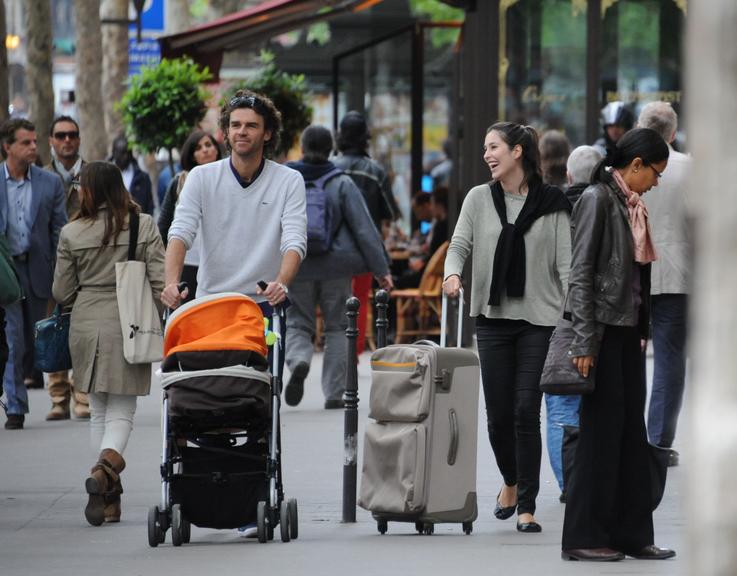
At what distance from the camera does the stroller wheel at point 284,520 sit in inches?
279

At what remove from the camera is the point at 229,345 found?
678cm

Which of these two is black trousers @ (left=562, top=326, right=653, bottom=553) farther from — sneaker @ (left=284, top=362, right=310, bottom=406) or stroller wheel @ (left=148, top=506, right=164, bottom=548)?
sneaker @ (left=284, top=362, right=310, bottom=406)

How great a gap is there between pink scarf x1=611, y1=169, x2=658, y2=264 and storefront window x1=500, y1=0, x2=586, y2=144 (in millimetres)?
9627

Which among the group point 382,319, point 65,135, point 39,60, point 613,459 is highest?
point 39,60

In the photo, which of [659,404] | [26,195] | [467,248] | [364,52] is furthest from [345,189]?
[364,52]

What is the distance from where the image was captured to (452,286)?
284 inches

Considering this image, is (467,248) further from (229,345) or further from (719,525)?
(719,525)

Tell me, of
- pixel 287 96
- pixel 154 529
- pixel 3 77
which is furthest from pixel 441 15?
pixel 154 529

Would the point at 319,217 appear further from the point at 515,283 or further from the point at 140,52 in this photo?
the point at 140,52

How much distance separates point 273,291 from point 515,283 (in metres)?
1.15

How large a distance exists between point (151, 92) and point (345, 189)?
5.05 meters

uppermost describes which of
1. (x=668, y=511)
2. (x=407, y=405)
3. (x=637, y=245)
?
(x=637, y=245)

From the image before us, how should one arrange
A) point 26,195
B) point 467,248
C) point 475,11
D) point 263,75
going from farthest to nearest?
point 263,75
point 475,11
point 26,195
point 467,248

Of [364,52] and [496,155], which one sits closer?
[496,155]
